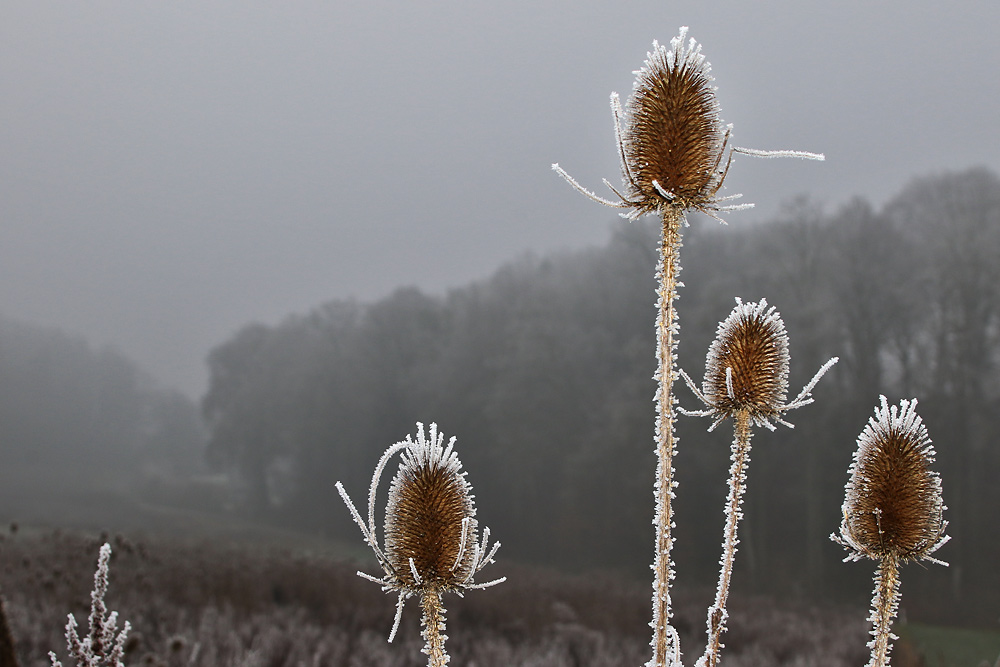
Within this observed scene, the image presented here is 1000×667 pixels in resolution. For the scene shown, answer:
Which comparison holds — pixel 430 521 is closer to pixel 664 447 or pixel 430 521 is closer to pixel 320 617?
pixel 664 447

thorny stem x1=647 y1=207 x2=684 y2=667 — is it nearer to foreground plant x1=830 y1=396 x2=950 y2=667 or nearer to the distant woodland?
foreground plant x1=830 y1=396 x2=950 y2=667

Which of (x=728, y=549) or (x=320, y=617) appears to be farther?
(x=320, y=617)

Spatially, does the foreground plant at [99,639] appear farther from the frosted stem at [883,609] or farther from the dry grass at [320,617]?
the dry grass at [320,617]

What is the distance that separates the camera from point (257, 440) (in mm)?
37000

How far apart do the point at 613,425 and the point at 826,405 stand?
5.72 m

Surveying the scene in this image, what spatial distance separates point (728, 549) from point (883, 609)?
0.42 metres

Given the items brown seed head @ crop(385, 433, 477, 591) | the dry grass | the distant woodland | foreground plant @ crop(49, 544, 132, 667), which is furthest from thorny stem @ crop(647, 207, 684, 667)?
the distant woodland

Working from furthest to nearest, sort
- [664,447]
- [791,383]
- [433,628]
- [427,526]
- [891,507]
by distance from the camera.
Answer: [791,383] < [891,507] < [427,526] < [433,628] < [664,447]

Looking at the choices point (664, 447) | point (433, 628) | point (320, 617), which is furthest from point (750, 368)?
point (320, 617)

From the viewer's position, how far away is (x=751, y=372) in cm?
204

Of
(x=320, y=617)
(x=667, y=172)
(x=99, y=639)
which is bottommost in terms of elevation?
(x=320, y=617)

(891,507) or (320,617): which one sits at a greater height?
(891,507)

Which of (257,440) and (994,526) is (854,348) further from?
(257,440)

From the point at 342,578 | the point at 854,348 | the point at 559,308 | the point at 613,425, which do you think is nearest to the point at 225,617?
the point at 342,578
